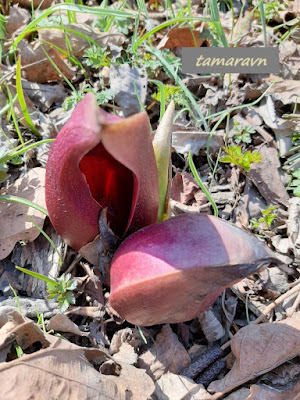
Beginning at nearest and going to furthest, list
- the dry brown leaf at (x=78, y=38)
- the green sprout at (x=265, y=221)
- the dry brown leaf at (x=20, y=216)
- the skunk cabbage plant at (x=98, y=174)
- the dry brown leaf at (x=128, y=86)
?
the skunk cabbage plant at (x=98, y=174) → the dry brown leaf at (x=20, y=216) → the green sprout at (x=265, y=221) → the dry brown leaf at (x=128, y=86) → the dry brown leaf at (x=78, y=38)

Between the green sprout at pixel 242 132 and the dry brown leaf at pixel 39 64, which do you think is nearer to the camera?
the green sprout at pixel 242 132

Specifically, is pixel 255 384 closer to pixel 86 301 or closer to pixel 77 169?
pixel 86 301

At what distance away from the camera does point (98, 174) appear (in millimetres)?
1103

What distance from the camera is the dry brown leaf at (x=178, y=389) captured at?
1115 millimetres

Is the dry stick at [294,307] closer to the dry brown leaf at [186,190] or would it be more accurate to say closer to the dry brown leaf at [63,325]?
the dry brown leaf at [186,190]

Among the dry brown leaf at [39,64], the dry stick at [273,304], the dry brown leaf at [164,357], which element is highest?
the dry brown leaf at [39,64]

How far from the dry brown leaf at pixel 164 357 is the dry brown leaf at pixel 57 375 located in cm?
6

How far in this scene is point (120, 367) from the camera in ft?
3.73

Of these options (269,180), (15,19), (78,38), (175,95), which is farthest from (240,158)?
(15,19)

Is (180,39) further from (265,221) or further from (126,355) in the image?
(126,355)

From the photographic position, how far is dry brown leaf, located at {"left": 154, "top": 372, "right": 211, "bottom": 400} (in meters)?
1.12

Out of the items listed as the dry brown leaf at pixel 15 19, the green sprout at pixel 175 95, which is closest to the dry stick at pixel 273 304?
the green sprout at pixel 175 95

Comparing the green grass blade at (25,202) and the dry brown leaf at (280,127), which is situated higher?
the green grass blade at (25,202)

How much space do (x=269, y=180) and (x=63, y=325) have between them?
850 millimetres
